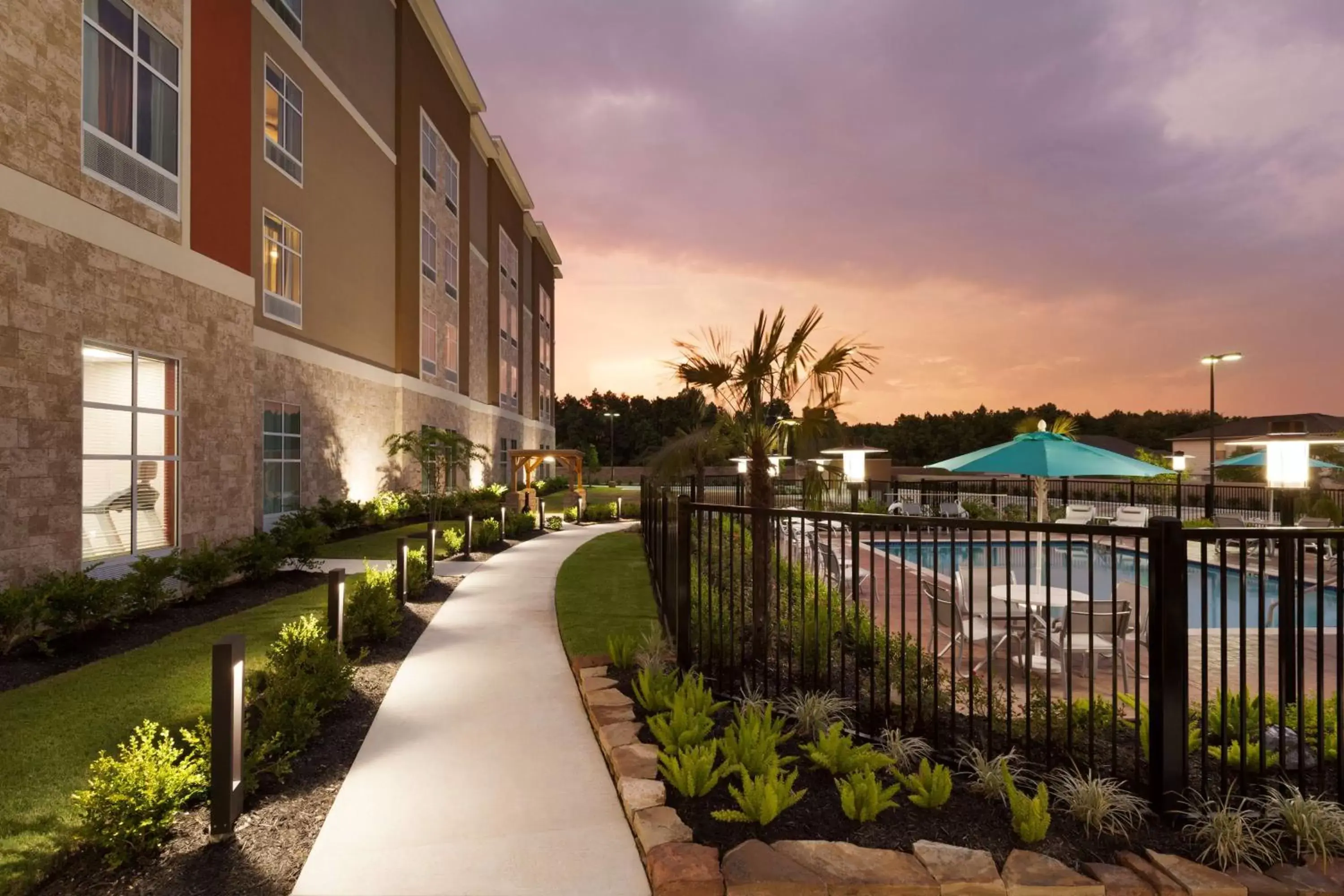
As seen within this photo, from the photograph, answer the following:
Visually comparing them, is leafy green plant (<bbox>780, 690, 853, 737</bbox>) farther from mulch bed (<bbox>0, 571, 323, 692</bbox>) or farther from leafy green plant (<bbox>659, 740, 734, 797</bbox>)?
mulch bed (<bbox>0, 571, 323, 692</bbox>)

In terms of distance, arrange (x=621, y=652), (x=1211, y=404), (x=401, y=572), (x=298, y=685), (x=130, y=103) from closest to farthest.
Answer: (x=298, y=685), (x=621, y=652), (x=401, y=572), (x=130, y=103), (x=1211, y=404)

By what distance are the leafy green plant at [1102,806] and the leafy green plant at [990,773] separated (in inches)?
10.6

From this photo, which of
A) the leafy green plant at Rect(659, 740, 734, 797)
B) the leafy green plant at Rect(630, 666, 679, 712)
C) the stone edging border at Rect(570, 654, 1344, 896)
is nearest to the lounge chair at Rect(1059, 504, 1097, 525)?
the leafy green plant at Rect(630, 666, 679, 712)

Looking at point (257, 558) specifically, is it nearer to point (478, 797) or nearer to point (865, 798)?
point (478, 797)

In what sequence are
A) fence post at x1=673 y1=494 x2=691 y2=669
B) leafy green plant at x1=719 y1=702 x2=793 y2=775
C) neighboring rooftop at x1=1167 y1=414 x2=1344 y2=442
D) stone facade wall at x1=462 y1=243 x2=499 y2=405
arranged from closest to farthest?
leafy green plant at x1=719 y1=702 x2=793 y2=775, fence post at x1=673 y1=494 x2=691 y2=669, stone facade wall at x1=462 y1=243 x2=499 y2=405, neighboring rooftop at x1=1167 y1=414 x2=1344 y2=442

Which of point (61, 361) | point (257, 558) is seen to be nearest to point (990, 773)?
point (61, 361)

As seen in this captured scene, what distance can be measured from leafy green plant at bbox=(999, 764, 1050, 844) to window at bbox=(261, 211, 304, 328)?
54.5 feet

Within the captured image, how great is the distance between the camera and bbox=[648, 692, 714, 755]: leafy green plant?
4004 mm

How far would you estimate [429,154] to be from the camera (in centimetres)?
2539

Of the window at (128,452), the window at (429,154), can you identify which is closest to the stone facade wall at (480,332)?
the window at (429,154)

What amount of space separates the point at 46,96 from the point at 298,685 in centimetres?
813

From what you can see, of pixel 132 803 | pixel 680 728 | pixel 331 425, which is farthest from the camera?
pixel 331 425

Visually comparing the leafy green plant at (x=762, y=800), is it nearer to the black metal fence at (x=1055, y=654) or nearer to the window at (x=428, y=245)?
the black metal fence at (x=1055, y=654)

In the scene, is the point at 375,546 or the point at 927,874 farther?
the point at 375,546
